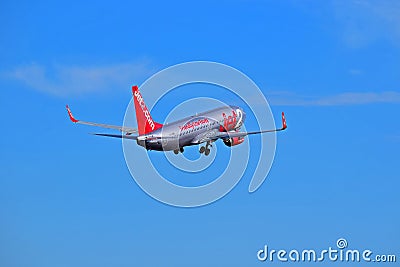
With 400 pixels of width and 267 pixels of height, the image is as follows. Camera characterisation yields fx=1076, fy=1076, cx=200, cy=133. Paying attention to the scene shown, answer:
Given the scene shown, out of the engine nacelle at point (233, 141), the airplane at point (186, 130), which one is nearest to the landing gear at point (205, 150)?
the airplane at point (186, 130)

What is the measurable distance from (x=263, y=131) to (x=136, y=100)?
867 inches

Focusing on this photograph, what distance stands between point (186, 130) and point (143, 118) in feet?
29.0

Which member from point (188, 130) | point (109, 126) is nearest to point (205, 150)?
point (188, 130)

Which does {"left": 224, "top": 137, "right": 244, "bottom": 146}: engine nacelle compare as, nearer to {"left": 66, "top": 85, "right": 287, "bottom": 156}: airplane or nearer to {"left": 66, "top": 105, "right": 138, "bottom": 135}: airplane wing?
{"left": 66, "top": 85, "right": 287, "bottom": 156}: airplane

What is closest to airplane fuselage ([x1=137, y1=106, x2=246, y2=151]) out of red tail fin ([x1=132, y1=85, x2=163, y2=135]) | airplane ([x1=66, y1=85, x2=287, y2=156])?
airplane ([x1=66, y1=85, x2=287, y2=156])

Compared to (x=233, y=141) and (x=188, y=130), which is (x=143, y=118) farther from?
(x=233, y=141)

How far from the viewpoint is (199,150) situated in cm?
17688

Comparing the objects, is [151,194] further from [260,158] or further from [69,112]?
[69,112]

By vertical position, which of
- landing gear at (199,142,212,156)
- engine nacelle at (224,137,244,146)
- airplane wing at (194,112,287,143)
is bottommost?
landing gear at (199,142,212,156)

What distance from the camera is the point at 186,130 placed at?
570 ft

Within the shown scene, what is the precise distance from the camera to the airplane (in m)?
171

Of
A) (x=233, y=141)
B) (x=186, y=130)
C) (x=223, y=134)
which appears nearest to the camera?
(x=186, y=130)

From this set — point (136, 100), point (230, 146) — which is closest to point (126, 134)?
point (136, 100)

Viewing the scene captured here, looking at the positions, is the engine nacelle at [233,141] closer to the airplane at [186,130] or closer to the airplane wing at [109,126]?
the airplane at [186,130]
